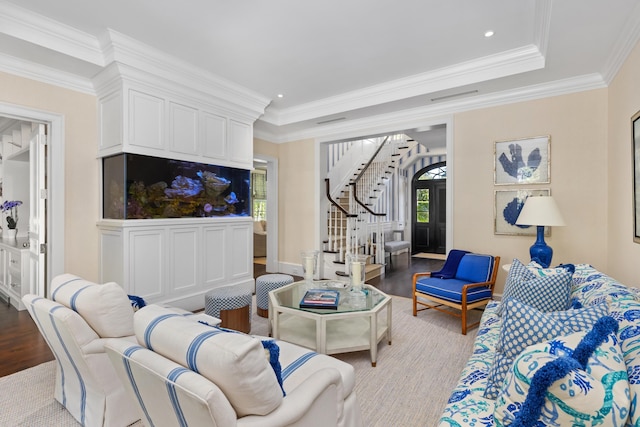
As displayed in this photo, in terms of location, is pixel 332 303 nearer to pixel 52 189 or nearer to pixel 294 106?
pixel 52 189

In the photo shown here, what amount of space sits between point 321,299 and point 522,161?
10.3 feet

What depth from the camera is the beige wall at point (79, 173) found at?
3.44 meters

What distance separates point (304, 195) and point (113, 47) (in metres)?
3.64

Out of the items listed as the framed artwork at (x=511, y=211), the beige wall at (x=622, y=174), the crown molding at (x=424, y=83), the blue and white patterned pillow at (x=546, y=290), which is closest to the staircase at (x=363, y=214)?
the crown molding at (x=424, y=83)

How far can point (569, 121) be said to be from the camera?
3.71 m

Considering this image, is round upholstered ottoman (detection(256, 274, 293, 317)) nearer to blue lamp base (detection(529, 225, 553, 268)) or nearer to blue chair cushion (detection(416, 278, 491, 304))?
blue chair cushion (detection(416, 278, 491, 304))

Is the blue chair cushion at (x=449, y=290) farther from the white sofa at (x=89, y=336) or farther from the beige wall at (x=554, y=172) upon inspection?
the white sofa at (x=89, y=336)

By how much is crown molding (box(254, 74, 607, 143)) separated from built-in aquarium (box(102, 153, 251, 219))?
1.89 metres

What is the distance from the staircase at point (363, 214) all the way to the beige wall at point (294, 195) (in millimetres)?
399

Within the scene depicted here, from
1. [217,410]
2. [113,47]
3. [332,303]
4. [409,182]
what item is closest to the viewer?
[217,410]

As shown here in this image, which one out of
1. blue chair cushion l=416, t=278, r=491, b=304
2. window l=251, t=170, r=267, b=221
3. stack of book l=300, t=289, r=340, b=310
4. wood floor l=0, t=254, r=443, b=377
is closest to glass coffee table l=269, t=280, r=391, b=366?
stack of book l=300, t=289, r=340, b=310

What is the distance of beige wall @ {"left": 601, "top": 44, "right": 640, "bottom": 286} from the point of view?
2.71 meters

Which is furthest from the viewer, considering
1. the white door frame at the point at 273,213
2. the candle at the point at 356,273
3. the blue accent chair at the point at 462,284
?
the white door frame at the point at 273,213

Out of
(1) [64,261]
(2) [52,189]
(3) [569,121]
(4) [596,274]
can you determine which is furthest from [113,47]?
(3) [569,121]
